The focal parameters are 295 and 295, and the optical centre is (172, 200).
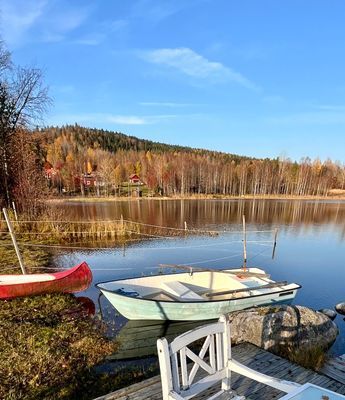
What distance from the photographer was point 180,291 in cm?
876

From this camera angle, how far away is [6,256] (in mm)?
12359

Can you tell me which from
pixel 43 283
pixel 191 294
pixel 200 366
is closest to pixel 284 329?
pixel 191 294

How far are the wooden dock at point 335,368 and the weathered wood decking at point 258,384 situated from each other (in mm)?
704

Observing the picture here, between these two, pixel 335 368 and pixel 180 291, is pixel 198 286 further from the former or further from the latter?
pixel 335 368

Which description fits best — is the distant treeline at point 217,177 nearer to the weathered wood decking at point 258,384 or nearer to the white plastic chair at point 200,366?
the weathered wood decking at point 258,384

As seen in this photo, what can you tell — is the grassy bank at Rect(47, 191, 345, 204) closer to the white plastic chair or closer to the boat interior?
the boat interior

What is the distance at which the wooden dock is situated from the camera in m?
4.81

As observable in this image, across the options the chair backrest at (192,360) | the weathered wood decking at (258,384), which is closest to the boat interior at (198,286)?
the weathered wood decking at (258,384)

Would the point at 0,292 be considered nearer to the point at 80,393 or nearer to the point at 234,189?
the point at 80,393

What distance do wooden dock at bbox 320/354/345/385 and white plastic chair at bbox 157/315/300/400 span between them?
278 centimetres

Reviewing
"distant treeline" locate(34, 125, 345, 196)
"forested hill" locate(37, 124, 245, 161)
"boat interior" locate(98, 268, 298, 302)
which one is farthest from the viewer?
"forested hill" locate(37, 124, 245, 161)

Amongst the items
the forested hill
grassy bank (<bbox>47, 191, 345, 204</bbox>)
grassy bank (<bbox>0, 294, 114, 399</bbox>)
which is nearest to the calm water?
grassy bank (<bbox>0, 294, 114, 399</bbox>)

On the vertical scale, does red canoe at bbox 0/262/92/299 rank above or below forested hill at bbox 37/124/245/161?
below

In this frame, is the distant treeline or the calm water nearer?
the calm water
